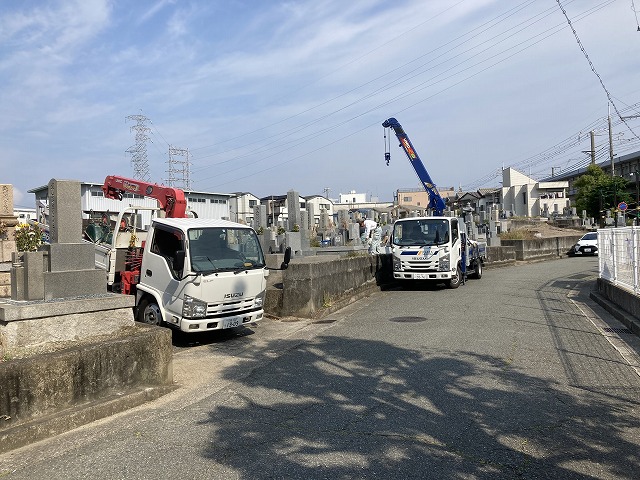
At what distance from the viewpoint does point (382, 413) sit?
5.74 meters

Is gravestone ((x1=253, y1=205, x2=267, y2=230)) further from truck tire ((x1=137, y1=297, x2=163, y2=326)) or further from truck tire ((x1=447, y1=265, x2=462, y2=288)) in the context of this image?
truck tire ((x1=137, y1=297, x2=163, y2=326))

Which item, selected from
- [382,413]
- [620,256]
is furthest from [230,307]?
[620,256]

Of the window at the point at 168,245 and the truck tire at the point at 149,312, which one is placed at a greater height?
the window at the point at 168,245

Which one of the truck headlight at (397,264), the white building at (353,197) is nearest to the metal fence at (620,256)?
the truck headlight at (397,264)

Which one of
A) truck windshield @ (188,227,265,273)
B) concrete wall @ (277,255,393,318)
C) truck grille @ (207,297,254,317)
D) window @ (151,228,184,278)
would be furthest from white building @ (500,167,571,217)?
window @ (151,228,184,278)

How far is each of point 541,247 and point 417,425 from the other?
108 ft

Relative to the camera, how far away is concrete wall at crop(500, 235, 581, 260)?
3306cm

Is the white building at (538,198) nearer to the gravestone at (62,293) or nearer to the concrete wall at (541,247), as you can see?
the concrete wall at (541,247)

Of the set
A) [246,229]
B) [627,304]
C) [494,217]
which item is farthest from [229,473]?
[494,217]

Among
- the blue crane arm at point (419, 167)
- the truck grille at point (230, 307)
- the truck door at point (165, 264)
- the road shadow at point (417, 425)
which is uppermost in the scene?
the blue crane arm at point (419, 167)

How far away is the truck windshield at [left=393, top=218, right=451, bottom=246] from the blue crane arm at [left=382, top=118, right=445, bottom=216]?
27.5 feet

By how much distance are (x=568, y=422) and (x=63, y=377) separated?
5040 millimetres

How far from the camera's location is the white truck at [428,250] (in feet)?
57.5

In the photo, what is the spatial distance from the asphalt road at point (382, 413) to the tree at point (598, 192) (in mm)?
44938
